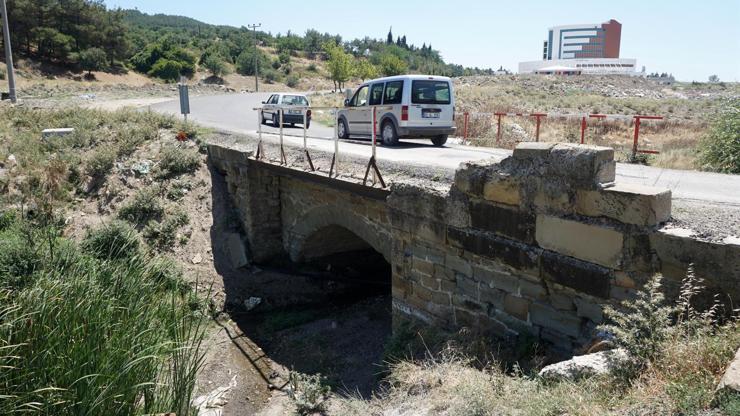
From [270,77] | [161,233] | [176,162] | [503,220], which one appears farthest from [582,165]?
[270,77]

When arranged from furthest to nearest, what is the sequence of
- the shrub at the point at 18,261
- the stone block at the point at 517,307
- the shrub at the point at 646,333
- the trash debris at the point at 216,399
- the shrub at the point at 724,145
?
the shrub at the point at 724,145, the trash debris at the point at 216,399, the shrub at the point at 18,261, the stone block at the point at 517,307, the shrub at the point at 646,333

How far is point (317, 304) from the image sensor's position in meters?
12.0

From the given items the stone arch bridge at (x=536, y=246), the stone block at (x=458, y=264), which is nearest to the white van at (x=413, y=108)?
the stone arch bridge at (x=536, y=246)

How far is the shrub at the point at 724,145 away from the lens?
34.3 feet

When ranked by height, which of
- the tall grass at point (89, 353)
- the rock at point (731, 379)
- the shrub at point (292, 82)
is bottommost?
the tall grass at point (89, 353)

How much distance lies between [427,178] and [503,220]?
2.40m

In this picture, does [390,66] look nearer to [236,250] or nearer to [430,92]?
[430,92]

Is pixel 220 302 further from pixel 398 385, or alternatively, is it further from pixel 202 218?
pixel 398 385

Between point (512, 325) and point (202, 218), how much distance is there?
9.35 meters

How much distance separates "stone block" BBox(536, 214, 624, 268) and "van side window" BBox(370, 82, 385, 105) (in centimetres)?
896

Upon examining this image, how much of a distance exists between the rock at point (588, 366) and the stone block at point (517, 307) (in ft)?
5.56

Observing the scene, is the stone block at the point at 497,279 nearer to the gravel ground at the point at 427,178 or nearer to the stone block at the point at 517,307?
the stone block at the point at 517,307

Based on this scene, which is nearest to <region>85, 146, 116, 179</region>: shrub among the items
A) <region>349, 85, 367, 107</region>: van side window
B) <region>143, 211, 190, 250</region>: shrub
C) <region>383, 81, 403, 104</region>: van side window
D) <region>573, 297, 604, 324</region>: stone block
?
<region>143, 211, 190, 250</region>: shrub

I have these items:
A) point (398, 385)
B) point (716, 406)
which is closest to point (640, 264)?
point (716, 406)
